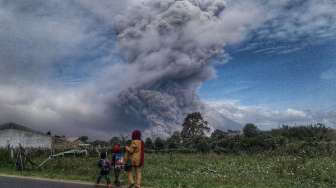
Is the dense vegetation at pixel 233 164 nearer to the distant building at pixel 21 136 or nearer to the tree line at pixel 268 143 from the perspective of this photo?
the tree line at pixel 268 143

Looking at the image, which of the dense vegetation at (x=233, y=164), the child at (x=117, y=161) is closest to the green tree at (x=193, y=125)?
the dense vegetation at (x=233, y=164)

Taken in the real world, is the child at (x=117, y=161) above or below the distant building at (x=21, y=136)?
below

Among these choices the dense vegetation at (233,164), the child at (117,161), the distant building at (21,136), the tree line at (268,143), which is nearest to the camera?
the child at (117,161)

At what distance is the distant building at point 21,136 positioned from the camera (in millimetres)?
50575

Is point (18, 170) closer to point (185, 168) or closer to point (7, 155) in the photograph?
point (7, 155)

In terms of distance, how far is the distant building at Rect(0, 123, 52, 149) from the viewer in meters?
50.6

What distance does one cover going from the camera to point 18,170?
23.0 metres

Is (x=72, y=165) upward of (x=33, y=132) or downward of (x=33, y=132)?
downward

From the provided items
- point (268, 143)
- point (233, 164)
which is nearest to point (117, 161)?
point (233, 164)

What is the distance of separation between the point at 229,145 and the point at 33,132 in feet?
91.4

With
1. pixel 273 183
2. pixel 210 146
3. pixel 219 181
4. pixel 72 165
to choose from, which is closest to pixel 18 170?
pixel 72 165

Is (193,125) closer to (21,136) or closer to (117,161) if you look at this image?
(21,136)

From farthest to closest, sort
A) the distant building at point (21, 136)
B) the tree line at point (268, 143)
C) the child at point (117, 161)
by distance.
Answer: the distant building at point (21, 136) → the tree line at point (268, 143) → the child at point (117, 161)

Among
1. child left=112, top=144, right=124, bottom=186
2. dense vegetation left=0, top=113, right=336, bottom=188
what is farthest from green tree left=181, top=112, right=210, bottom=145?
child left=112, top=144, right=124, bottom=186
